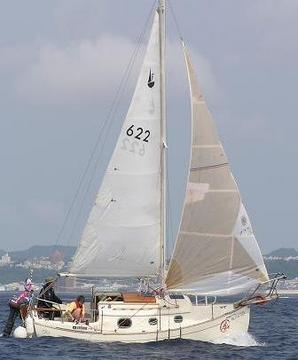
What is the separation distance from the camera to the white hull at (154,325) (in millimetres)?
37094

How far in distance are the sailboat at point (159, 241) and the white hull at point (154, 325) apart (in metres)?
0.03

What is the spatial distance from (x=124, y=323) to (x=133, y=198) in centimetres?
445

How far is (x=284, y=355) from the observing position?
37375mm

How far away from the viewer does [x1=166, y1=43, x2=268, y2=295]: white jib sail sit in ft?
122

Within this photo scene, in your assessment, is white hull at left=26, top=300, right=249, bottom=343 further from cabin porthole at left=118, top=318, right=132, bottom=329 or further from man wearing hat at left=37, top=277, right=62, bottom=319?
man wearing hat at left=37, top=277, right=62, bottom=319

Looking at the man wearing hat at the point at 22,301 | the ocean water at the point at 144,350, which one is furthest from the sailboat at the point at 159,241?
the man wearing hat at the point at 22,301

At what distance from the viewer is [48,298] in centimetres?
3931

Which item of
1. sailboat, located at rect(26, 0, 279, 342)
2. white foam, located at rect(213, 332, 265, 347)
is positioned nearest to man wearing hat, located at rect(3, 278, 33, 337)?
sailboat, located at rect(26, 0, 279, 342)

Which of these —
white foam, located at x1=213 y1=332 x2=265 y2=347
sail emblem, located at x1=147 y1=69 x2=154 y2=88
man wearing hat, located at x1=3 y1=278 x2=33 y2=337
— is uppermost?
sail emblem, located at x1=147 y1=69 x2=154 y2=88

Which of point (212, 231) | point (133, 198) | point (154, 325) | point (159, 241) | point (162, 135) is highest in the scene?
point (162, 135)

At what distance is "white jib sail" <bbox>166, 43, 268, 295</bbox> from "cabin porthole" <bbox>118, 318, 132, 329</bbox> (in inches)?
84.4

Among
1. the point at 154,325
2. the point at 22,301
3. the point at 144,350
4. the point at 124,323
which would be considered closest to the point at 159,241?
the point at 154,325

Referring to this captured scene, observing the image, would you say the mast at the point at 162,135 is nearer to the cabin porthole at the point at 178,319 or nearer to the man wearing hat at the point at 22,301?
the cabin porthole at the point at 178,319

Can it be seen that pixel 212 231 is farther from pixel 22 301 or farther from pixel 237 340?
pixel 22 301
